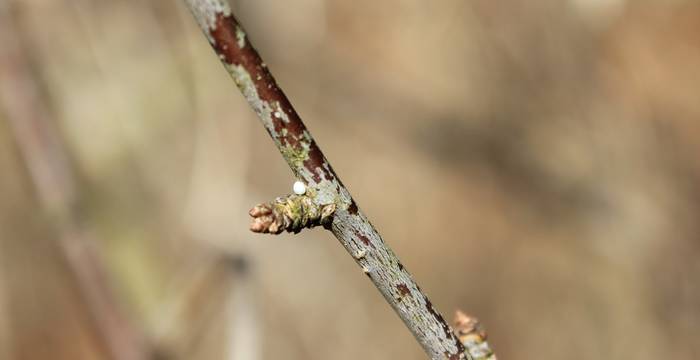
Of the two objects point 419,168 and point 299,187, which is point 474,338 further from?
point 419,168

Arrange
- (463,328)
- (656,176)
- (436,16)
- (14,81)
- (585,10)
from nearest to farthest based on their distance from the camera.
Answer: (463,328), (14,81), (585,10), (656,176), (436,16)

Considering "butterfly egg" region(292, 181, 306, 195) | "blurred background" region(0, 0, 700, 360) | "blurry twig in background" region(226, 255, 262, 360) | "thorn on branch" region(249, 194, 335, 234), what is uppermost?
"blurred background" region(0, 0, 700, 360)

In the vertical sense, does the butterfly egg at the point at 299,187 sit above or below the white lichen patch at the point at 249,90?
below

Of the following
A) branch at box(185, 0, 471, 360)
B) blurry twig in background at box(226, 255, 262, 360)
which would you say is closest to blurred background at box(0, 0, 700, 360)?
blurry twig in background at box(226, 255, 262, 360)

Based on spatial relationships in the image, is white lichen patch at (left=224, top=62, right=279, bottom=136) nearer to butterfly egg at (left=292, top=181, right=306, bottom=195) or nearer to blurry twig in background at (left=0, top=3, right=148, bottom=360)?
butterfly egg at (left=292, top=181, right=306, bottom=195)

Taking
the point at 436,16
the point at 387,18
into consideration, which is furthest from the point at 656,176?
the point at 387,18

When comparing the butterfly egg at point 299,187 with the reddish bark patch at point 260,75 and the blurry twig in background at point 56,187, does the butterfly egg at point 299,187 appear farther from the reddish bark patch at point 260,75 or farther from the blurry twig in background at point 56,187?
the blurry twig in background at point 56,187

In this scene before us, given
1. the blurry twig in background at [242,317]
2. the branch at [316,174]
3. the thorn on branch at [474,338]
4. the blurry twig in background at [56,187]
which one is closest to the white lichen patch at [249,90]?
the branch at [316,174]

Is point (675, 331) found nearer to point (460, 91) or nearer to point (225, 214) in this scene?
point (460, 91)
